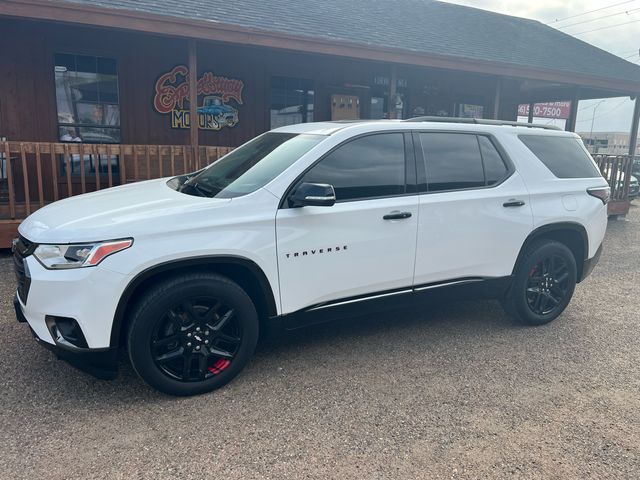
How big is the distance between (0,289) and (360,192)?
4023 mm

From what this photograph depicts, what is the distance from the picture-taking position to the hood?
296 cm

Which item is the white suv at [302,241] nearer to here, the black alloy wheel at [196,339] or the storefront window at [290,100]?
the black alloy wheel at [196,339]

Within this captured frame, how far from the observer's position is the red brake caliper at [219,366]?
10.9 ft

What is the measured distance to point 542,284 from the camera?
15.2ft

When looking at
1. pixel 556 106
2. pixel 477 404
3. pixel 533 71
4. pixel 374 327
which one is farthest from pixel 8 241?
pixel 556 106

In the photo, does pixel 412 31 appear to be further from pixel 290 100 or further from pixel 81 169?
pixel 81 169

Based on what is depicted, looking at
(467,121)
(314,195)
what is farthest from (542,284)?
(314,195)

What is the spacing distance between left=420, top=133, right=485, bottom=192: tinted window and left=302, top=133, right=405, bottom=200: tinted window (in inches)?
10.3

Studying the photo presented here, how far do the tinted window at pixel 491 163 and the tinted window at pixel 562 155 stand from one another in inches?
14.7

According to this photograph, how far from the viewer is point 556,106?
1314 inches

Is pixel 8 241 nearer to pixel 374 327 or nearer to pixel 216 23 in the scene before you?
pixel 216 23

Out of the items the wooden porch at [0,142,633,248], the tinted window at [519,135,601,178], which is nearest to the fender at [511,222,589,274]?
the tinted window at [519,135,601,178]

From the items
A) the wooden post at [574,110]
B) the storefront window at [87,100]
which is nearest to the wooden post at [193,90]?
the storefront window at [87,100]

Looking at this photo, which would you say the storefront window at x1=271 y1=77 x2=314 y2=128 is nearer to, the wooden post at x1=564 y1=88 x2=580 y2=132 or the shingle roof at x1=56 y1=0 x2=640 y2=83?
the shingle roof at x1=56 y1=0 x2=640 y2=83
